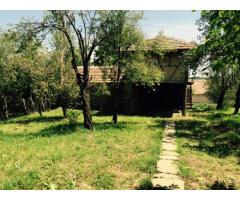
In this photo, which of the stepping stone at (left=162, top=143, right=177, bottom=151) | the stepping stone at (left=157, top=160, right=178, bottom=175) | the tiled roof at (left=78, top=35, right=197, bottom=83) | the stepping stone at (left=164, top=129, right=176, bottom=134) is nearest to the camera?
the stepping stone at (left=157, top=160, right=178, bottom=175)

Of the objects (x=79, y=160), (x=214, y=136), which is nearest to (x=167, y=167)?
(x=79, y=160)

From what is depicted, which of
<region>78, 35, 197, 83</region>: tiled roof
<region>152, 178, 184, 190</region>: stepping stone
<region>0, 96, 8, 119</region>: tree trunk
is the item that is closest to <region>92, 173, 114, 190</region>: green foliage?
<region>152, 178, 184, 190</region>: stepping stone

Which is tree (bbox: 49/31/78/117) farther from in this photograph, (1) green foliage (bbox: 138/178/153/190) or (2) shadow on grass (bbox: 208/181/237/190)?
(2) shadow on grass (bbox: 208/181/237/190)

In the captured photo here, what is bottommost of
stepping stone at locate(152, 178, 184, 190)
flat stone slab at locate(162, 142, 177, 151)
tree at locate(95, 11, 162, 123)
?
flat stone slab at locate(162, 142, 177, 151)

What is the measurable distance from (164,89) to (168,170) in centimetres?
2775

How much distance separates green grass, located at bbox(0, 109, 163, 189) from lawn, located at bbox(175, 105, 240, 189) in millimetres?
1198

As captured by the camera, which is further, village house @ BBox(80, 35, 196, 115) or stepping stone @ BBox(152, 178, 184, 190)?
village house @ BBox(80, 35, 196, 115)

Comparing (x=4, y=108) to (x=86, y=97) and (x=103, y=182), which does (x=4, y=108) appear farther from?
(x=103, y=182)

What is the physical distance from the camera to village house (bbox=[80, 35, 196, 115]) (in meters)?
29.3

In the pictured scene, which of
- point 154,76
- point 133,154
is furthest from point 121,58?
point 133,154

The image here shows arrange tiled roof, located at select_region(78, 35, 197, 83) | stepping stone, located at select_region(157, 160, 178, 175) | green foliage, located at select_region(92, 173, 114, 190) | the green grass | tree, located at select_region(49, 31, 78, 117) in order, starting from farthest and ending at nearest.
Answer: tree, located at select_region(49, 31, 78, 117) < tiled roof, located at select_region(78, 35, 197, 83) < stepping stone, located at select_region(157, 160, 178, 175) < the green grass < green foliage, located at select_region(92, 173, 114, 190)

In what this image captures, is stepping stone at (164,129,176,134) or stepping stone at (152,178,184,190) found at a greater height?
stepping stone at (152,178,184,190)

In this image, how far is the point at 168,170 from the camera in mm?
10359

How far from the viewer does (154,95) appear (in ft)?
122
